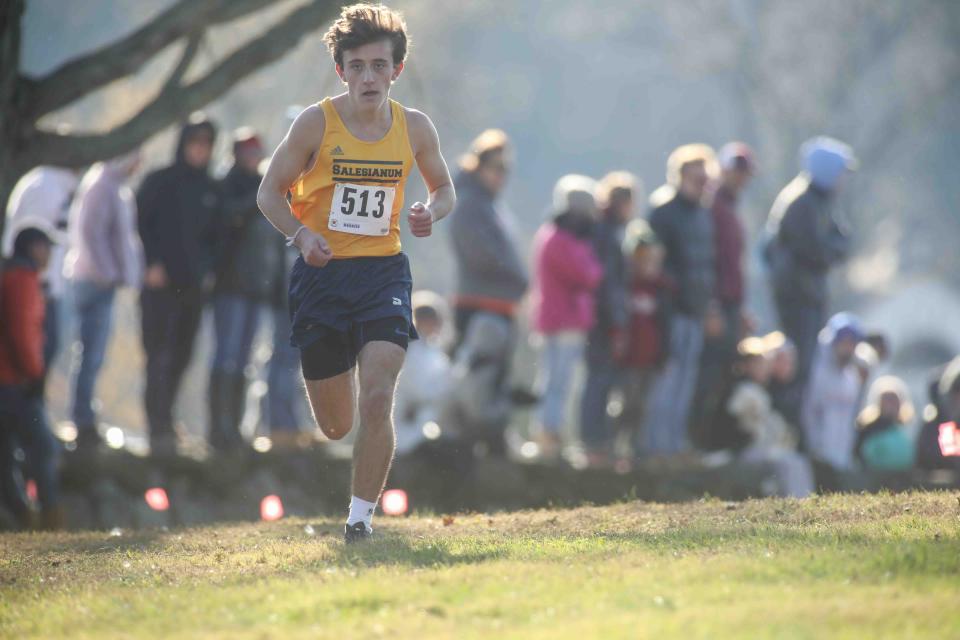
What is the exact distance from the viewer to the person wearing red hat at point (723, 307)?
16406 millimetres

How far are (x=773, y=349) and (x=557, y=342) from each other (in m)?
2.03

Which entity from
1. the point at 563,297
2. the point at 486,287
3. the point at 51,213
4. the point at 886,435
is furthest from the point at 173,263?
the point at 886,435

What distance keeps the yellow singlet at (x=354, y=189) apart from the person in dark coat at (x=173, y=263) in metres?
4.95

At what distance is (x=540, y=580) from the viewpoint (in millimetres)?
7805

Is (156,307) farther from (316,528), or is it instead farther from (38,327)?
(316,528)

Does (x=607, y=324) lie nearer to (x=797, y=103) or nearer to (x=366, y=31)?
(x=366, y=31)

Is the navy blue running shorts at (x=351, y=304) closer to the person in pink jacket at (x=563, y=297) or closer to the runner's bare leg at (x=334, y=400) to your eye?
the runner's bare leg at (x=334, y=400)

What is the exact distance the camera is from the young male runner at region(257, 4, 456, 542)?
920 cm

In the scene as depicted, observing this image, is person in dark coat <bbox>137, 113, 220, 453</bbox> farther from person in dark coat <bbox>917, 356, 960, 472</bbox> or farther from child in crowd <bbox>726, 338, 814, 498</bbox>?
person in dark coat <bbox>917, 356, 960, 472</bbox>

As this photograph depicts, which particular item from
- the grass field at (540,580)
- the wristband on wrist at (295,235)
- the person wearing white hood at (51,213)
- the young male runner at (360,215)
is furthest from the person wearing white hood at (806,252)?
the wristband on wrist at (295,235)

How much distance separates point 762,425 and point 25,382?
617cm

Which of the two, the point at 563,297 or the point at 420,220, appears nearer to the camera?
the point at 420,220

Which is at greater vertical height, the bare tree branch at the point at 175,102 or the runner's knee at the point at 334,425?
the bare tree branch at the point at 175,102

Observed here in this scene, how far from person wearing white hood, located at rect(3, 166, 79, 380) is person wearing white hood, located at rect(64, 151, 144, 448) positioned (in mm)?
133
